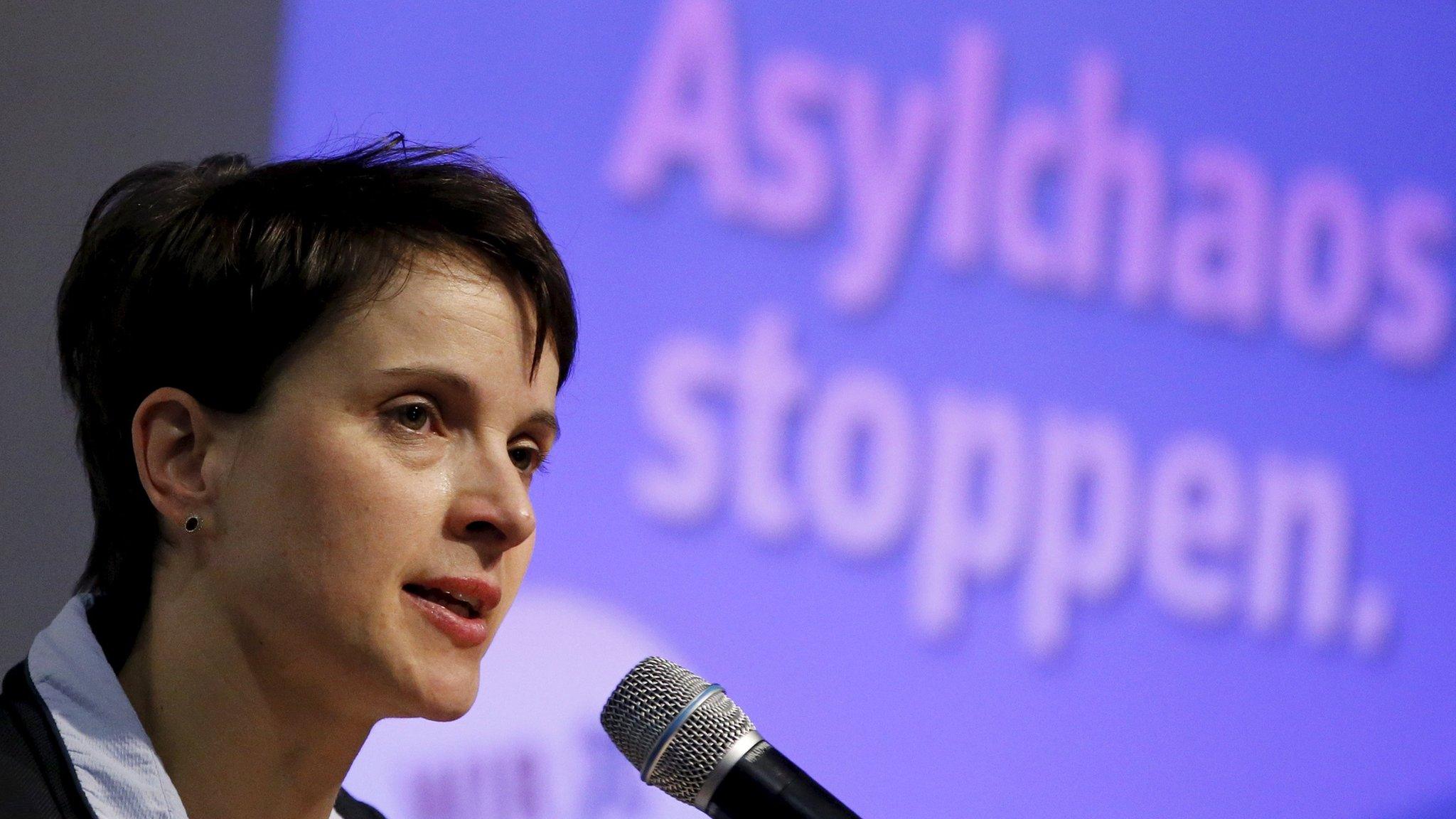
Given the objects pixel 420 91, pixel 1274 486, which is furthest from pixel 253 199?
pixel 1274 486

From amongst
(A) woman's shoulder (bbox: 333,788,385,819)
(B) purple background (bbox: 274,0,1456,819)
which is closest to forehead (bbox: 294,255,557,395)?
(A) woman's shoulder (bbox: 333,788,385,819)

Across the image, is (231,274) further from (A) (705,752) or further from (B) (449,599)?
(A) (705,752)

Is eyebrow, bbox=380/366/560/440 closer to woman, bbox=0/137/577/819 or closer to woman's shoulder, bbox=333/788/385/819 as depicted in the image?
woman, bbox=0/137/577/819

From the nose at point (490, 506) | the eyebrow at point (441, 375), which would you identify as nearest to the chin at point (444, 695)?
A: the nose at point (490, 506)

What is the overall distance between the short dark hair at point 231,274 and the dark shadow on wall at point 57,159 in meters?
0.45

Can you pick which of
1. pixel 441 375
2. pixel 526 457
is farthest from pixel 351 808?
pixel 441 375

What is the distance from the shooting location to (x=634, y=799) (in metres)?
2.10

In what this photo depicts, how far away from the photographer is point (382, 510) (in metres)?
1.13

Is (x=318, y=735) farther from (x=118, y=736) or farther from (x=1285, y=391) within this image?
(x=1285, y=391)

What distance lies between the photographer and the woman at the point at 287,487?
113 cm

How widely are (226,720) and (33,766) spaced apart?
144mm

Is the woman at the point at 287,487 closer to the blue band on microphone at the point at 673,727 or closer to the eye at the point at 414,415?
the eye at the point at 414,415

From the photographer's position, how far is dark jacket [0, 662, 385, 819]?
1.10 m

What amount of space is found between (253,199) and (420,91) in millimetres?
743
